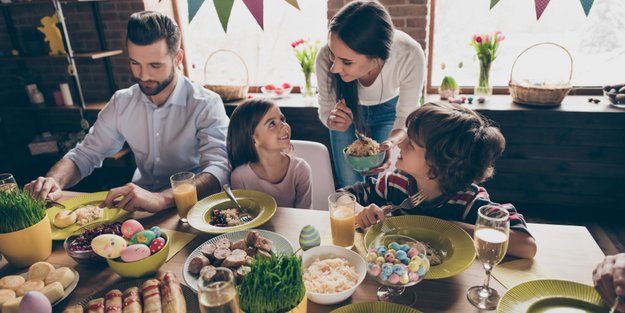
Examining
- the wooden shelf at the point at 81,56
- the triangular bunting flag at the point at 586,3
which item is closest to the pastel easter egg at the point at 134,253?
the triangular bunting flag at the point at 586,3

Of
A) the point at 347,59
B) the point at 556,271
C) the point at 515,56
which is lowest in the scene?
the point at 556,271

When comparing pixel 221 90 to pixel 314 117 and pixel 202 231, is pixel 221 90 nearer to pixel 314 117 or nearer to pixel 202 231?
pixel 314 117

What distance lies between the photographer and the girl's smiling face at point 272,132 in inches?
72.3

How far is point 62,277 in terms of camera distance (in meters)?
1.08

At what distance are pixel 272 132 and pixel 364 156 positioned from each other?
486mm

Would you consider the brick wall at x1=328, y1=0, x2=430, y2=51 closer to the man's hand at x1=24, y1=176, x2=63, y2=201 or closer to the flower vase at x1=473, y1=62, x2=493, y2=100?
the flower vase at x1=473, y1=62, x2=493, y2=100

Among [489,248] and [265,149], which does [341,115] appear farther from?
[489,248]

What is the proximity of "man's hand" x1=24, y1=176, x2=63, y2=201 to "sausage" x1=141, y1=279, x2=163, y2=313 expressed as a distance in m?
0.83

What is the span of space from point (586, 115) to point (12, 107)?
4.51 m

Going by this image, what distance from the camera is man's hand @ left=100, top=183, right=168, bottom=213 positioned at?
1.46 metres

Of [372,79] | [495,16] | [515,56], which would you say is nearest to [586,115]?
[515,56]

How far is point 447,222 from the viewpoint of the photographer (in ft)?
4.17

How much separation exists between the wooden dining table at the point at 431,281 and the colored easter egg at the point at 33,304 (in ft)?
0.37

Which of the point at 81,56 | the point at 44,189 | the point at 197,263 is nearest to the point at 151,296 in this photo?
the point at 197,263
